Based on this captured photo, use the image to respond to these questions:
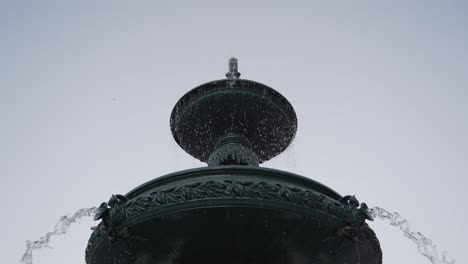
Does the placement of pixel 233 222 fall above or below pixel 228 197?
below

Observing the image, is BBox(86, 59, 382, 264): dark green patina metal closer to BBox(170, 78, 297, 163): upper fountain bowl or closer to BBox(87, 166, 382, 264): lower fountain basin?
BBox(87, 166, 382, 264): lower fountain basin

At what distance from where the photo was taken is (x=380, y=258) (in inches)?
291

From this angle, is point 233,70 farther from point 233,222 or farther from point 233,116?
point 233,222

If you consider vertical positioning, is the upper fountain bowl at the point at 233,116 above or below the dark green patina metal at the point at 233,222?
above

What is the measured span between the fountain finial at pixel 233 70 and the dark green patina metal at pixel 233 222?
3.80 meters

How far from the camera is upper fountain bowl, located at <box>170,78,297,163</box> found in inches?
338

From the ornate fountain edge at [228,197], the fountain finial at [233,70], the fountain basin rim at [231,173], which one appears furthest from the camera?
the fountain finial at [233,70]

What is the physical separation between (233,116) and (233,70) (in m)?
1.97

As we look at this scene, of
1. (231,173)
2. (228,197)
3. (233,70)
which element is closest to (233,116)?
(233,70)

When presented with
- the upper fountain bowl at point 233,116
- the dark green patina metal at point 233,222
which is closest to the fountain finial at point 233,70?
the upper fountain bowl at point 233,116

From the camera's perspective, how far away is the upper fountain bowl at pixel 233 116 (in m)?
8.58

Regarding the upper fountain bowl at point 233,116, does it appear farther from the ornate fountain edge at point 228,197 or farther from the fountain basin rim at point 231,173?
the ornate fountain edge at point 228,197

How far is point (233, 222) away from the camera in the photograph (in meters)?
6.50

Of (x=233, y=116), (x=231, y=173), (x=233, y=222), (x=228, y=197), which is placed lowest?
(x=233, y=222)
